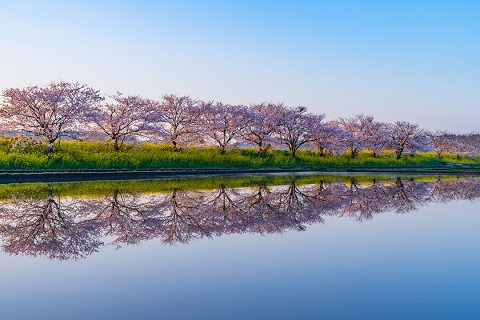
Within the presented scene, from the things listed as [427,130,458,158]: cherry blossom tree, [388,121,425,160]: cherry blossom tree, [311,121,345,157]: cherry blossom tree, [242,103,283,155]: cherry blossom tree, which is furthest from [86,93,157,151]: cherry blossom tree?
[427,130,458,158]: cherry blossom tree

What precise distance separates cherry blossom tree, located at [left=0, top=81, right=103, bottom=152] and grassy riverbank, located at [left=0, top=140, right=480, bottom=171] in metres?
1.58

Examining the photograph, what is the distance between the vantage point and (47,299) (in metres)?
6.48

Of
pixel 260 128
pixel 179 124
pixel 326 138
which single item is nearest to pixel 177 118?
pixel 179 124

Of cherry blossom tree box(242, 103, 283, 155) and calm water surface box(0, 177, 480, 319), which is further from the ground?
cherry blossom tree box(242, 103, 283, 155)

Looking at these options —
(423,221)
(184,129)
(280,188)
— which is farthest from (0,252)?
(184,129)

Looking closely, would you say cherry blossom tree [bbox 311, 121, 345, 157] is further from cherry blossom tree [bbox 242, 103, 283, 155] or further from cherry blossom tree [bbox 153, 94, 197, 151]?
cherry blossom tree [bbox 153, 94, 197, 151]

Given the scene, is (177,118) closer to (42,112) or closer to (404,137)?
(42,112)

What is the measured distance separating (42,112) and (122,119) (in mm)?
6646

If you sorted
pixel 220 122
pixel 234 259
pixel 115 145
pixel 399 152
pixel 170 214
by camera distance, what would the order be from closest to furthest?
pixel 234 259 → pixel 170 214 → pixel 115 145 → pixel 220 122 → pixel 399 152

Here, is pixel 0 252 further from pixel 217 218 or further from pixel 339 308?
pixel 339 308

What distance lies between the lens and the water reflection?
35.0 ft

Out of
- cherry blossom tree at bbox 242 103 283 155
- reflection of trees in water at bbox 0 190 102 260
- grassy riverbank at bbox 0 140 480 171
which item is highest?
cherry blossom tree at bbox 242 103 283 155

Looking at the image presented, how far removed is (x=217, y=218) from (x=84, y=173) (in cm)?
1404

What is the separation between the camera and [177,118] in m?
42.1
